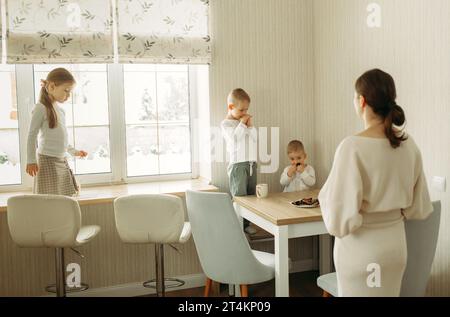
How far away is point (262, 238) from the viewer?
3.48m

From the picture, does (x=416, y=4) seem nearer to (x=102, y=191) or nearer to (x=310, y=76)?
(x=310, y=76)

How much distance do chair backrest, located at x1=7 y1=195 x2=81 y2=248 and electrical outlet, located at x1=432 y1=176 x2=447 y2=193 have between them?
6.33 feet

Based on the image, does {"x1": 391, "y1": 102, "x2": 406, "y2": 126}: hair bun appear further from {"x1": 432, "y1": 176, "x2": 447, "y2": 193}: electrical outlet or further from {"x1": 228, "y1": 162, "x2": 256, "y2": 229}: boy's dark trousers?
{"x1": 228, "y1": 162, "x2": 256, "y2": 229}: boy's dark trousers

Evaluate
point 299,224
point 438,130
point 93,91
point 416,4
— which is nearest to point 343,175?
point 299,224

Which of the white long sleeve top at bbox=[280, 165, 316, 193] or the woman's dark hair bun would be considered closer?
the woman's dark hair bun

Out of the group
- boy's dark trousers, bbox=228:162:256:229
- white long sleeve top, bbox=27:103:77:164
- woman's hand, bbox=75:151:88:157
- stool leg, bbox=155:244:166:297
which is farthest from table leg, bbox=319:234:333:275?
white long sleeve top, bbox=27:103:77:164

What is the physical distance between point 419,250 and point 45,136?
2246 millimetres

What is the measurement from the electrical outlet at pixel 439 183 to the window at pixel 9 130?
2.66 metres

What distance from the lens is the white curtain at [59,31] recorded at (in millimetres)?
3107

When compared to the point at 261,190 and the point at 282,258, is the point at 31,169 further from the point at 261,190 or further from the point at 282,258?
the point at 282,258

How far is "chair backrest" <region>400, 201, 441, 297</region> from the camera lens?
218 centimetres

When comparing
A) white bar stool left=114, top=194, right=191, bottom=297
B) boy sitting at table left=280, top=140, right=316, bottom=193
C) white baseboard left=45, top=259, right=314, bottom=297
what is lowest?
white baseboard left=45, top=259, right=314, bottom=297

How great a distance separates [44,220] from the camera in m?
2.69

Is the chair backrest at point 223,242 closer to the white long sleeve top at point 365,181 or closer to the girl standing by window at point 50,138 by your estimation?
the white long sleeve top at point 365,181
